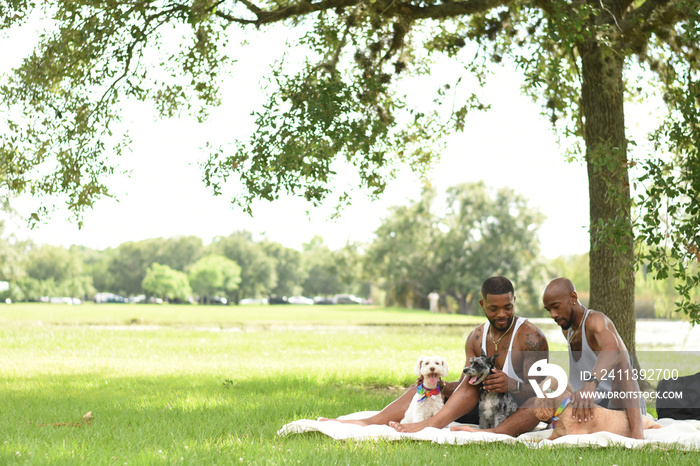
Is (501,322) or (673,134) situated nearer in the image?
(501,322)

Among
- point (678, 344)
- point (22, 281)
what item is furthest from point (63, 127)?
point (22, 281)

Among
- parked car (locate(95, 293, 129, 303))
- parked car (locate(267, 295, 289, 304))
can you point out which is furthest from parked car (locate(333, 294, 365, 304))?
parked car (locate(95, 293, 129, 303))

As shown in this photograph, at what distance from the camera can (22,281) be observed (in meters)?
93.6

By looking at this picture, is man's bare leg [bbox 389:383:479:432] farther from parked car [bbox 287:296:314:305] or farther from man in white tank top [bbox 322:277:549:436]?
parked car [bbox 287:296:314:305]

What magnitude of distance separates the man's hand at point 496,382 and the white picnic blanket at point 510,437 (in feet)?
1.35

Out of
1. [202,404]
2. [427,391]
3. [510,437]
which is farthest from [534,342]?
[202,404]

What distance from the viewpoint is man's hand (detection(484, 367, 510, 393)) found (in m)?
6.00

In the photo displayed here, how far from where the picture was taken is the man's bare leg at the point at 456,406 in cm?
623

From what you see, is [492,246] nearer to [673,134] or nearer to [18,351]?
[18,351]

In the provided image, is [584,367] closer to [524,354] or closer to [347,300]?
[524,354]

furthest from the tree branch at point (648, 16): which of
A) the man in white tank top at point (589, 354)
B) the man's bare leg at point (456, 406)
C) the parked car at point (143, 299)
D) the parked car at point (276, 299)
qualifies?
the parked car at point (276, 299)

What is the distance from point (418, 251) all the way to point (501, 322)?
54.2m

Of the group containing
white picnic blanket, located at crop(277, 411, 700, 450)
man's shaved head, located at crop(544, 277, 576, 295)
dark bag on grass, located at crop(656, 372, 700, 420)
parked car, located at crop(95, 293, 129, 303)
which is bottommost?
parked car, located at crop(95, 293, 129, 303)

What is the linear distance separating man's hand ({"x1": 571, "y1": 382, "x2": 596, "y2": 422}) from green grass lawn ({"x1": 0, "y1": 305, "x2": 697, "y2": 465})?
40cm
